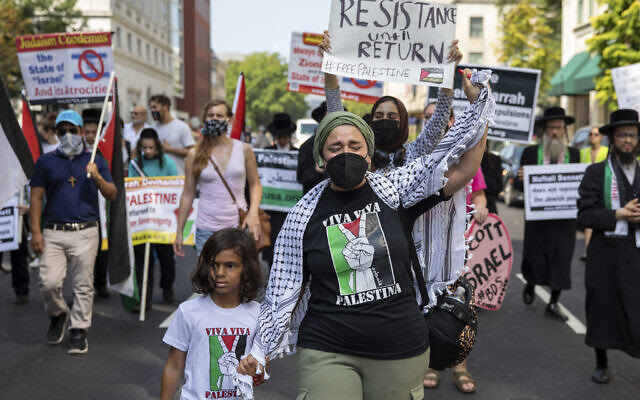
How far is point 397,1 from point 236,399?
224cm

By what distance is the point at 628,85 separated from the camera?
7430mm

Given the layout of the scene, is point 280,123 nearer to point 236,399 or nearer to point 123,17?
point 236,399

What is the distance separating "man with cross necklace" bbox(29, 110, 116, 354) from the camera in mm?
6527

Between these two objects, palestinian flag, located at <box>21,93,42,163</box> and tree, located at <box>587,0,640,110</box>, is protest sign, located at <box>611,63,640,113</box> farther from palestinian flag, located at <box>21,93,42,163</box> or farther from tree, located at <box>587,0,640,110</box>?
tree, located at <box>587,0,640,110</box>

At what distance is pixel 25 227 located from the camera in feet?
31.7

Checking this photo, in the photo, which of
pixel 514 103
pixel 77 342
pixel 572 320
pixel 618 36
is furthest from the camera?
pixel 618 36


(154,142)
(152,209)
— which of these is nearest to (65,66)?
(154,142)

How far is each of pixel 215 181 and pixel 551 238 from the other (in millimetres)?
4010

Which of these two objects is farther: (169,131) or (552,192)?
(169,131)

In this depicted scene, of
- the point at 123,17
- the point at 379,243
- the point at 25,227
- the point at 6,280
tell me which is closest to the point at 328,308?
the point at 379,243

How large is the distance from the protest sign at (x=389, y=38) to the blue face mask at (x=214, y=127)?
2.01 m

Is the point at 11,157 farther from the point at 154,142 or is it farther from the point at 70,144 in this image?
the point at 154,142

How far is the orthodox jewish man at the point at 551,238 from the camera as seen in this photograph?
7.95 m

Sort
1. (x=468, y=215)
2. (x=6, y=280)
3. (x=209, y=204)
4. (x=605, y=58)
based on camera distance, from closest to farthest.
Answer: (x=468, y=215), (x=209, y=204), (x=6, y=280), (x=605, y=58)
